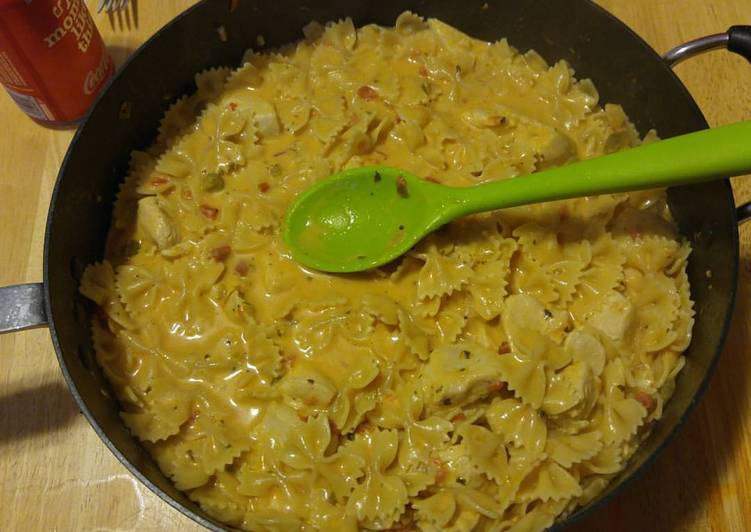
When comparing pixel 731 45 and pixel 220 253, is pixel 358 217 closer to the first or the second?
pixel 220 253

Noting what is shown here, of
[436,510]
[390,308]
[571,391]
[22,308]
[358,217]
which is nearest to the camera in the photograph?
[22,308]

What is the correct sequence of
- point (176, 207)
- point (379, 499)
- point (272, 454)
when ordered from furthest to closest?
point (176, 207), point (272, 454), point (379, 499)

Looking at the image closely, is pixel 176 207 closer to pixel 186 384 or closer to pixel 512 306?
pixel 186 384

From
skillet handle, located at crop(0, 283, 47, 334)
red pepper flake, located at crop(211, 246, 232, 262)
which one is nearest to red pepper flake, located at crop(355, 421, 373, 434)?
red pepper flake, located at crop(211, 246, 232, 262)

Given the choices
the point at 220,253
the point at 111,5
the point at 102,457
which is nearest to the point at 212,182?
the point at 220,253

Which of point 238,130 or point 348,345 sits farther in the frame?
point 238,130

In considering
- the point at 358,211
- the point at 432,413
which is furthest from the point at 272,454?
the point at 358,211

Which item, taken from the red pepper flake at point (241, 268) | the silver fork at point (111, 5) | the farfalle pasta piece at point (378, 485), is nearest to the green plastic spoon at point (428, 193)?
the red pepper flake at point (241, 268)

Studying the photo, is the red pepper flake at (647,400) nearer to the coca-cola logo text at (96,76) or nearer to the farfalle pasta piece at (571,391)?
the farfalle pasta piece at (571,391)
